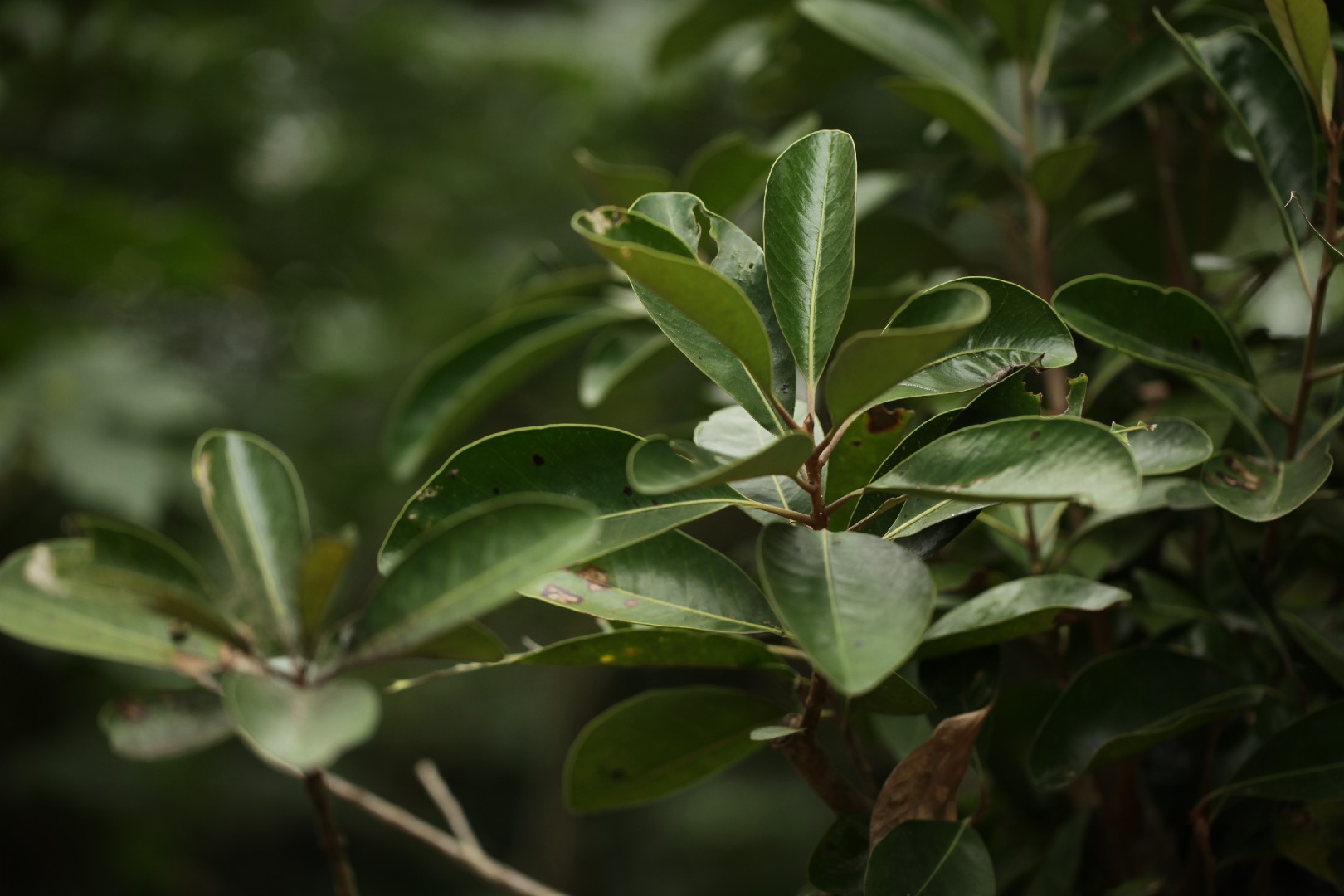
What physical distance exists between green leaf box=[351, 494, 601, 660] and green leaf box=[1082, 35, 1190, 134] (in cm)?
47

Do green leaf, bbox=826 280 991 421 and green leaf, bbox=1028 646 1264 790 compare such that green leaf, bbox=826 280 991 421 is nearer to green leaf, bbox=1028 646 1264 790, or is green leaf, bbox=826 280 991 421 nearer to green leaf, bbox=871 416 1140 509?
green leaf, bbox=871 416 1140 509

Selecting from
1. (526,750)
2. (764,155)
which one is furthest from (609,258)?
(526,750)

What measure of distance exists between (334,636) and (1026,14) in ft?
1.82

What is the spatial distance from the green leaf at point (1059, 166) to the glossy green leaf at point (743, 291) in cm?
26

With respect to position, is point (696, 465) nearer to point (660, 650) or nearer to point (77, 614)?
point (660, 650)

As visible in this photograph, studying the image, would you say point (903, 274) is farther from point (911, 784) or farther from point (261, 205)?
point (261, 205)

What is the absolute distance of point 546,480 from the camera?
39cm

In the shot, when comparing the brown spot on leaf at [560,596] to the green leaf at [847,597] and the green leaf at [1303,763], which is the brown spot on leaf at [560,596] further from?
the green leaf at [1303,763]

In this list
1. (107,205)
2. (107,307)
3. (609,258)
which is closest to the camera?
(609,258)

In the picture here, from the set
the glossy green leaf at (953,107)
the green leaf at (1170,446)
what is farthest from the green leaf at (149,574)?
the glossy green leaf at (953,107)

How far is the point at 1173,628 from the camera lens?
53 centimetres

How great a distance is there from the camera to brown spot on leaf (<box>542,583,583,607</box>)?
0.38m

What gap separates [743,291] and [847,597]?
0.12 m

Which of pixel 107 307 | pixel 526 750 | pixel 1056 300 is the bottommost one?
pixel 526 750
